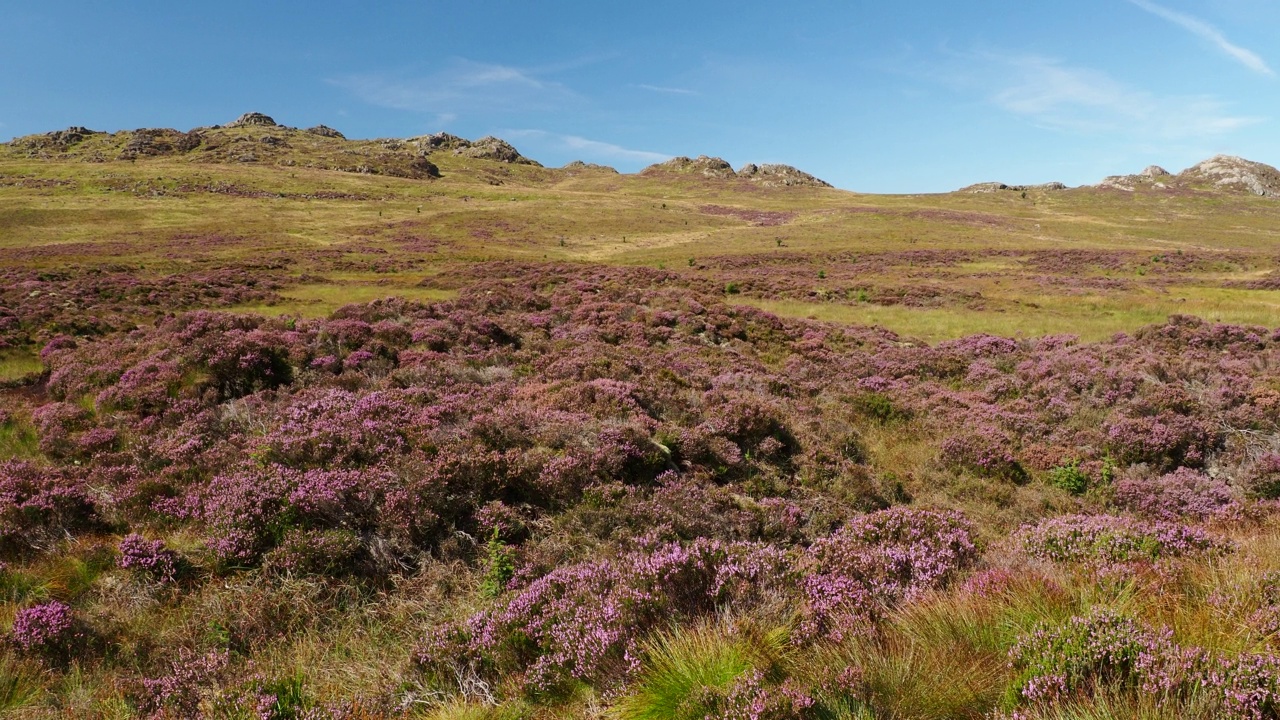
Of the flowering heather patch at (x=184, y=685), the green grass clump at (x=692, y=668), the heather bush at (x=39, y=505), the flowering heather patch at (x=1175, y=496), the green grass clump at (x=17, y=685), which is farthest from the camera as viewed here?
the flowering heather patch at (x=1175, y=496)

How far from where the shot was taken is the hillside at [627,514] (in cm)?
347

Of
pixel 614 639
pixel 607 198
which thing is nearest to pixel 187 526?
pixel 614 639

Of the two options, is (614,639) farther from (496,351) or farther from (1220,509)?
(496,351)

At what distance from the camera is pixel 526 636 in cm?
448

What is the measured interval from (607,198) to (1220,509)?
12606 centimetres

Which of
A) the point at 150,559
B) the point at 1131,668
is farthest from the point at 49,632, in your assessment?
the point at 1131,668

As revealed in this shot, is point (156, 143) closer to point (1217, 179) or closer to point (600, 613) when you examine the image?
point (600, 613)

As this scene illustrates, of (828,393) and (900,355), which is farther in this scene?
(900,355)

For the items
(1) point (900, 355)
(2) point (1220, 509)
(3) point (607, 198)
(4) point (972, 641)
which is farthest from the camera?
(3) point (607, 198)

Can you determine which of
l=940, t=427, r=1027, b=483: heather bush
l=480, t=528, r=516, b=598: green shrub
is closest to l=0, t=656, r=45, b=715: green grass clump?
l=480, t=528, r=516, b=598: green shrub

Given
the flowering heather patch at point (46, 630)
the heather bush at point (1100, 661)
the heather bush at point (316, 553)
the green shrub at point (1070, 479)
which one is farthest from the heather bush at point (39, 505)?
the green shrub at point (1070, 479)

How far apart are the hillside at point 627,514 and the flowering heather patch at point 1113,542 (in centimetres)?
5

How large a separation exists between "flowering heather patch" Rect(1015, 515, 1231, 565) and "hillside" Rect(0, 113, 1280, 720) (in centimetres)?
5

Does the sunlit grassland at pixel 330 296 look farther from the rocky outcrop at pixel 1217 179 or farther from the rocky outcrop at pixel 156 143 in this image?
the rocky outcrop at pixel 1217 179
